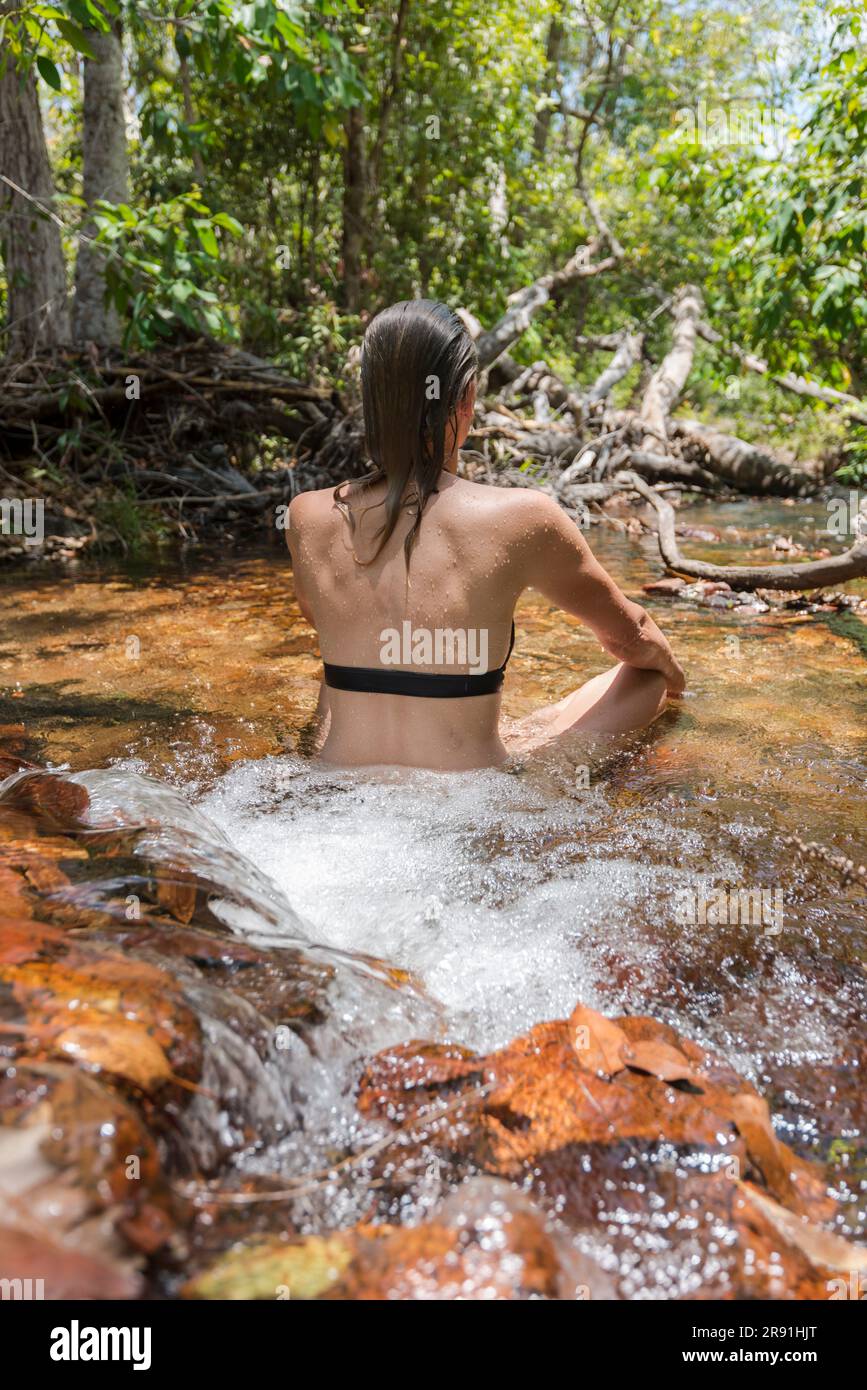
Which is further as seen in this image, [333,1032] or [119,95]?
[119,95]

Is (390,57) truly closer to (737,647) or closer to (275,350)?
(275,350)

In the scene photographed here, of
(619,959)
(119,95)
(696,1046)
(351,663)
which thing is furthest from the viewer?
(119,95)

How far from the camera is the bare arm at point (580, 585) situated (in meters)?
2.51

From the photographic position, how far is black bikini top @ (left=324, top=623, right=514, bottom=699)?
2.63m

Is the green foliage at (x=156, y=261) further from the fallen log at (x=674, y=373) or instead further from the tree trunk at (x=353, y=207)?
the fallen log at (x=674, y=373)

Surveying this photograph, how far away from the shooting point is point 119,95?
7449 mm

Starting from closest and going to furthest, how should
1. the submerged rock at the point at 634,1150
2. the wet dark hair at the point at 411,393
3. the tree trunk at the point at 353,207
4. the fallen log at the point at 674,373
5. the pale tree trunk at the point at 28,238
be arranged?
the submerged rock at the point at 634,1150, the wet dark hair at the point at 411,393, the pale tree trunk at the point at 28,238, the tree trunk at the point at 353,207, the fallen log at the point at 674,373

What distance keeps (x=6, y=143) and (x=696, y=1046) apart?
7917 mm

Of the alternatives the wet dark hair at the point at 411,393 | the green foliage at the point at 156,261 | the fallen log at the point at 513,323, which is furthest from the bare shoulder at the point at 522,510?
the fallen log at the point at 513,323

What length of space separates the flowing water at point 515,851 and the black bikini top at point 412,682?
0.81 feet

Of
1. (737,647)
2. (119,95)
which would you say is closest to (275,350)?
(119,95)

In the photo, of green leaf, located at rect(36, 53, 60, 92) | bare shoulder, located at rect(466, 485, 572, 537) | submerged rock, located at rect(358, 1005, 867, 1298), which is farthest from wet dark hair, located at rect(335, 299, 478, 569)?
green leaf, located at rect(36, 53, 60, 92)
